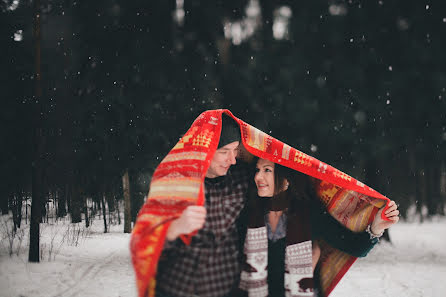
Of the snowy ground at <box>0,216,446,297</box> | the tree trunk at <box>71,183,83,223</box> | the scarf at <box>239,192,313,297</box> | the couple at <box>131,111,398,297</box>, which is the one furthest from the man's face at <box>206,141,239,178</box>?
the tree trunk at <box>71,183,83,223</box>

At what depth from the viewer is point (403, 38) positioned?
323 inches

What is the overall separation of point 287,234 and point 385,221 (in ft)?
2.20

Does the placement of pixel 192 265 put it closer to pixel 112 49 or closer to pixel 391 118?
pixel 112 49

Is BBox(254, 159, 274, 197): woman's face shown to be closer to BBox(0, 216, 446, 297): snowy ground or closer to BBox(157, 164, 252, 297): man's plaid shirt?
BBox(157, 164, 252, 297): man's plaid shirt

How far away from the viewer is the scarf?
2.33 m

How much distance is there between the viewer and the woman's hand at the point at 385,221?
95.9 inches

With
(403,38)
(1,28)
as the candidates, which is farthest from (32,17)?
(403,38)

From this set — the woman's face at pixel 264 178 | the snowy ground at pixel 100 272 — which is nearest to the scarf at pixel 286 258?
the woman's face at pixel 264 178

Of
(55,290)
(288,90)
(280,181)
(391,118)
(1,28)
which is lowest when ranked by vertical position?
(55,290)

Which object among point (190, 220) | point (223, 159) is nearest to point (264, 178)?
point (223, 159)

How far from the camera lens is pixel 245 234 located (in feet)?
8.09

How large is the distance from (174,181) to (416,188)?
2158 cm

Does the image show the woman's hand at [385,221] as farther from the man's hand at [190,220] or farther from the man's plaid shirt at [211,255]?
the man's hand at [190,220]

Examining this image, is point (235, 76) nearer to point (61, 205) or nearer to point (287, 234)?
point (61, 205)
